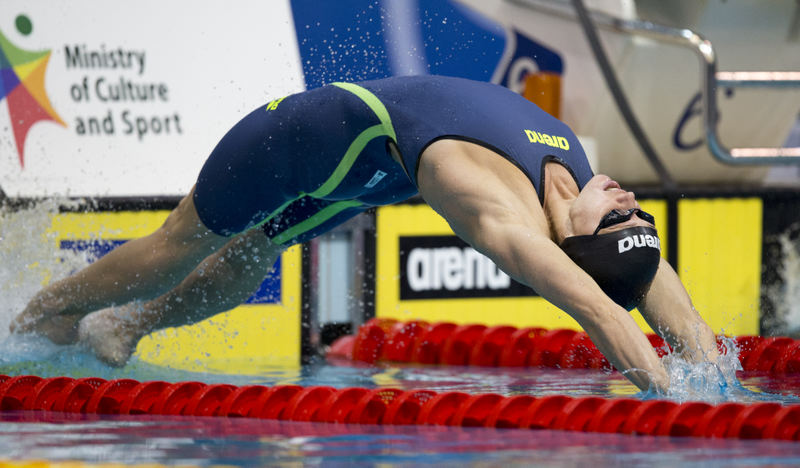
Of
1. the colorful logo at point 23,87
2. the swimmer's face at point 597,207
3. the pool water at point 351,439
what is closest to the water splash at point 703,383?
the pool water at point 351,439

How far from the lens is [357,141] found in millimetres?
3076

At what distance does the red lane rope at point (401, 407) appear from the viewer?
8.27 feet

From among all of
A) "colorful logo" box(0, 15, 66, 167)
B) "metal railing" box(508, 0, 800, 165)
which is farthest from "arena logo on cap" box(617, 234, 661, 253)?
"colorful logo" box(0, 15, 66, 167)

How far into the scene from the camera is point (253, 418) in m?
2.92

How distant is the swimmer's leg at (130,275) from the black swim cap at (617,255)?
1058 mm

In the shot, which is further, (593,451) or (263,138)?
(263,138)

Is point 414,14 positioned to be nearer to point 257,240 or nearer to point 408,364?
point 408,364

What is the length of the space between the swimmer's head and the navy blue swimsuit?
0.53 ft

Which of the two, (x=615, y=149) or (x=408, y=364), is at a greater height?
(x=615, y=149)

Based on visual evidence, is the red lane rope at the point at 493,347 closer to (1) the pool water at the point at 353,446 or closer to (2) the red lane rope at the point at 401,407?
(2) the red lane rope at the point at 401,407

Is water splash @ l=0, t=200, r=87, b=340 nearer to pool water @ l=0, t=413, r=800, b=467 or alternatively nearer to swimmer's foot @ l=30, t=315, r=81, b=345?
swimmer's foot @ l=30, t=315, r=81, b=345

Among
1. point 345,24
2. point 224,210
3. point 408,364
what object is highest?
point 345,24

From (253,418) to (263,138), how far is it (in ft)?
2.37

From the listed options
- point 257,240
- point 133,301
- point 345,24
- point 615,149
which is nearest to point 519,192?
point 257,240
